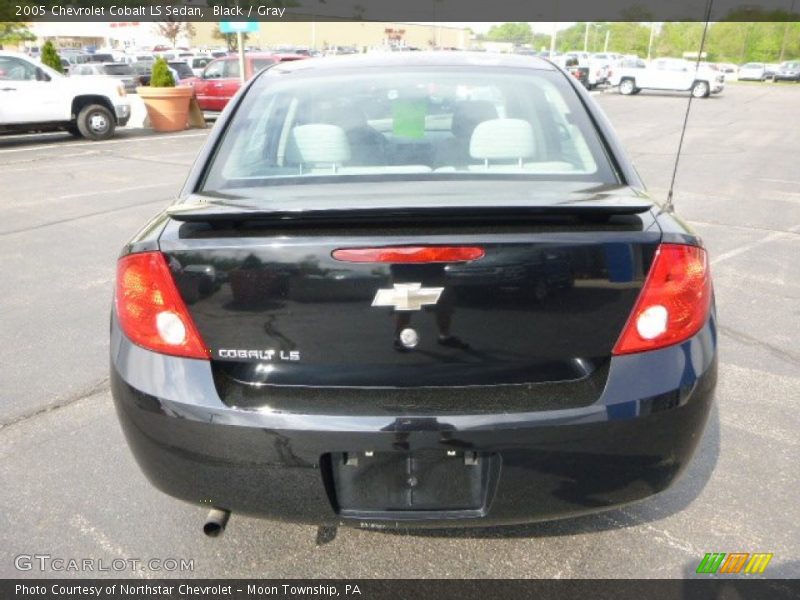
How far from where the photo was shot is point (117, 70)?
23.3 m

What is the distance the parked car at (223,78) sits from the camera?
16.8 metres

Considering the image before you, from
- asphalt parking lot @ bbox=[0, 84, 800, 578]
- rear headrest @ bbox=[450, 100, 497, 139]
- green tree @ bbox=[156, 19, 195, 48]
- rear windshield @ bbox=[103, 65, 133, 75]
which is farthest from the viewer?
green tree @ bbox=[156, 19, 195, 48]

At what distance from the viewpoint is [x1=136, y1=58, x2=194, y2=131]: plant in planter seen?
15.8 meters

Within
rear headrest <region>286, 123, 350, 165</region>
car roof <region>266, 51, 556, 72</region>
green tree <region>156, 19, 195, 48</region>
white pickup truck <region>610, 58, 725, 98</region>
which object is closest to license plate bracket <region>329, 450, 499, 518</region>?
rear headrest <region>286, 123, 350, 165</region>

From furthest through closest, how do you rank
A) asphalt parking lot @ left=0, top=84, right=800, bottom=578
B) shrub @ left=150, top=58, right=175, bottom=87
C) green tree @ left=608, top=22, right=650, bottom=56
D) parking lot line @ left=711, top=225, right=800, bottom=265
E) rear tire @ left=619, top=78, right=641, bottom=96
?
green tree @ left=608, top=22, right=650, bottom=56 → rear tire @ left=619, top=78, right=641, bottom=96 → shrub @ left=150, top=58, right=175, bottom=87 → parking lot line @ left=711, top=225, right=800, bottom=265 → asphalt parking lot @ left=0, top=84, right=800, bottom=578

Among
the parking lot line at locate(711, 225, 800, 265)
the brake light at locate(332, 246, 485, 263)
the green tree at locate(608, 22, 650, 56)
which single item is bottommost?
the parking lot line at locate(711, 225, 800, 265)

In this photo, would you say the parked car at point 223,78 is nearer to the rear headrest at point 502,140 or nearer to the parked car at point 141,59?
the parked car at point 141,59

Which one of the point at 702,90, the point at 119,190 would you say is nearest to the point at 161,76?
the point at 119,190

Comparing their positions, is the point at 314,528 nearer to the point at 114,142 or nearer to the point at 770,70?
the point at 114,142

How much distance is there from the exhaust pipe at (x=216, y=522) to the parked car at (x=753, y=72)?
6178cm

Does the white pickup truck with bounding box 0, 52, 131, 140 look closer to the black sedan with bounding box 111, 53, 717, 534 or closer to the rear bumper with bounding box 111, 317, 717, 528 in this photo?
the black sedan with bounding box 111, 53, 717, 534

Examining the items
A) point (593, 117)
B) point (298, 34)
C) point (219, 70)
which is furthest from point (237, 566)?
point (298, 34)

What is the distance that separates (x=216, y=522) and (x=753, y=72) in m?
62.1

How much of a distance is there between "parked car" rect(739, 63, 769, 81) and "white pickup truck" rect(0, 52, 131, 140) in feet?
176
